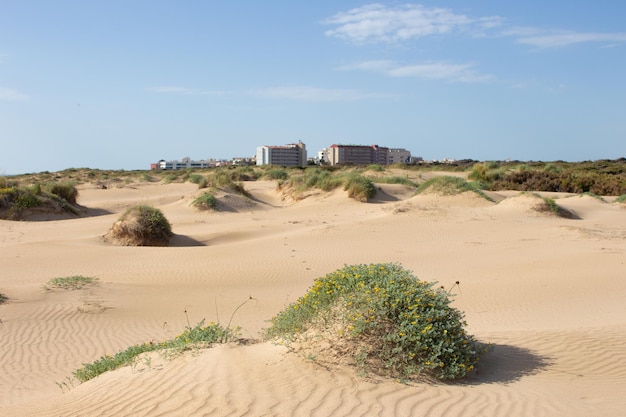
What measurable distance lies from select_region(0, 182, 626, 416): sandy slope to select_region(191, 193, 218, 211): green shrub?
2.12 ft

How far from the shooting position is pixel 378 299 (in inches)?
242

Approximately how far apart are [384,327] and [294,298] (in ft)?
20.9

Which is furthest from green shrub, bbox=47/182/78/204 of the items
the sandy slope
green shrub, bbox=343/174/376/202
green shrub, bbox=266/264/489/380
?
green shrub, bbox=266/264/489/380

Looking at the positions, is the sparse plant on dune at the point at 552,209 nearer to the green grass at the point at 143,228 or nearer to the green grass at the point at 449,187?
the green grass at the point at 449,187

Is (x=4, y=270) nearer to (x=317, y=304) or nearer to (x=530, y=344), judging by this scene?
(x=317, y=304)

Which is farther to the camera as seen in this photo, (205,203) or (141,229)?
(205,203)

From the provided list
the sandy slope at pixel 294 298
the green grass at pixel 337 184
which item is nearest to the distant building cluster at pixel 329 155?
the green grass at pixel 337 184

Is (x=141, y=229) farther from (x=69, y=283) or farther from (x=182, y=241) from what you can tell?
(x=69, y=283)

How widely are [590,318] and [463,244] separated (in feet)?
27.1

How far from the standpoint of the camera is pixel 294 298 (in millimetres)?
12289

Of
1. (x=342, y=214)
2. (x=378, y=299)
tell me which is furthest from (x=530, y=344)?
(x=342, y=214)

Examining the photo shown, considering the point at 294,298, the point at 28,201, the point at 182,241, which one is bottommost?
the point at 294,298

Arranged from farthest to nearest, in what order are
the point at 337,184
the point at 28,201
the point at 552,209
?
1. the point at 337,184
2. the point at 28,201
3. the point at 552,209

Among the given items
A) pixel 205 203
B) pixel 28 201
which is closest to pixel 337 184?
pixel 205 203
